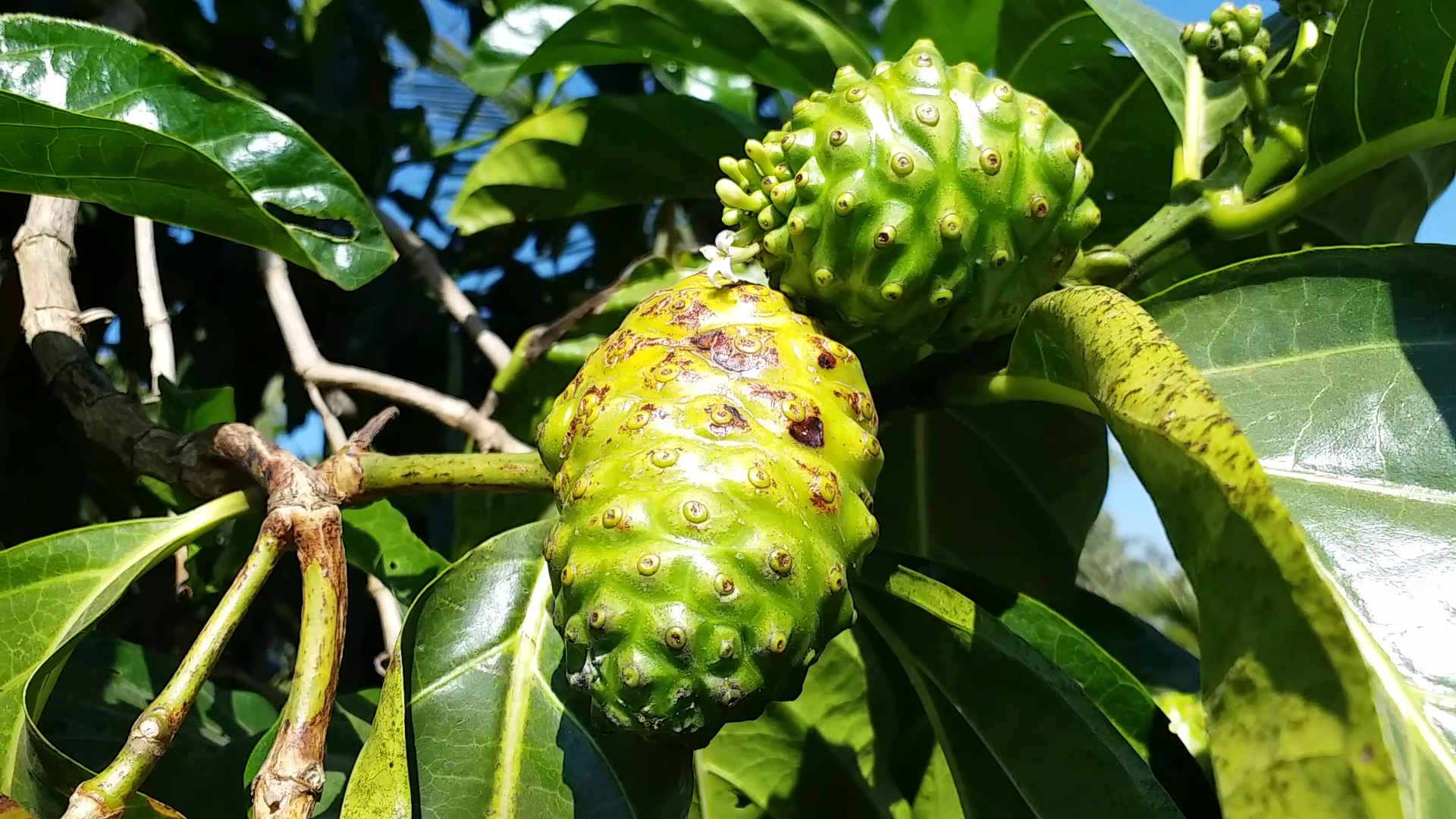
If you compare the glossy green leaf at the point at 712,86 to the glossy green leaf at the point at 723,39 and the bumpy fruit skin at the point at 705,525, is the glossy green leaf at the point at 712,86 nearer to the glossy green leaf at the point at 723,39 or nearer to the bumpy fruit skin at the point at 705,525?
the glossy green leaf at the point at 723,39

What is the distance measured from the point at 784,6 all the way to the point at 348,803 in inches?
33.9

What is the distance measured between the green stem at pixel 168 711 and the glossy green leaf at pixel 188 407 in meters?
0.43

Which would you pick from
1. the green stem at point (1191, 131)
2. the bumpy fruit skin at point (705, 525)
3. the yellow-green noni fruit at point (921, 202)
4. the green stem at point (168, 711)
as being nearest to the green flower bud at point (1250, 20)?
the green stem at point (1191, 131)

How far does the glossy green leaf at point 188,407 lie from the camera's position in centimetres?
112

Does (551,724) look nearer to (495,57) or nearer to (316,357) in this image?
(316,357)

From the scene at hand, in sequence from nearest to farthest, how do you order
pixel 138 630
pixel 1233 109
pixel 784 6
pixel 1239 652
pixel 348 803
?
pixel 1239 652, pixel 348 803, pixel 1233 109, pixel 784 6, pixel 138 630

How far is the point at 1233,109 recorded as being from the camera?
3.06ft

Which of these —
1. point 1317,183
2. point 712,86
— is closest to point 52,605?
point 1317,183

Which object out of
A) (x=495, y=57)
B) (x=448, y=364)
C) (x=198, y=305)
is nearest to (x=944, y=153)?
(x=495, y=57)

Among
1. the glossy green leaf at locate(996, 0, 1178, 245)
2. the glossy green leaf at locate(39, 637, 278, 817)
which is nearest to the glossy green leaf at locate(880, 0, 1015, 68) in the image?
the glossy green leaf at locate(996, 0, 1178, 245)

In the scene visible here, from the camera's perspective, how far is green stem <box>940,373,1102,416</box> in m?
0.71

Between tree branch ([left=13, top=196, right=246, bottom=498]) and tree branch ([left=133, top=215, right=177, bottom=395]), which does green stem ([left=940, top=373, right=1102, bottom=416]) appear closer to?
tree branch ([left=13, top=196, right=246, bottom=498])

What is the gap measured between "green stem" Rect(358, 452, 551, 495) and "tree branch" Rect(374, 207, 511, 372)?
0.47 metres

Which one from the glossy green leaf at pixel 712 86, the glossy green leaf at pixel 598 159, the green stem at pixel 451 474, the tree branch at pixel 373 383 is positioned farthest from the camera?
the glossy green leaf at pixel 712 86
